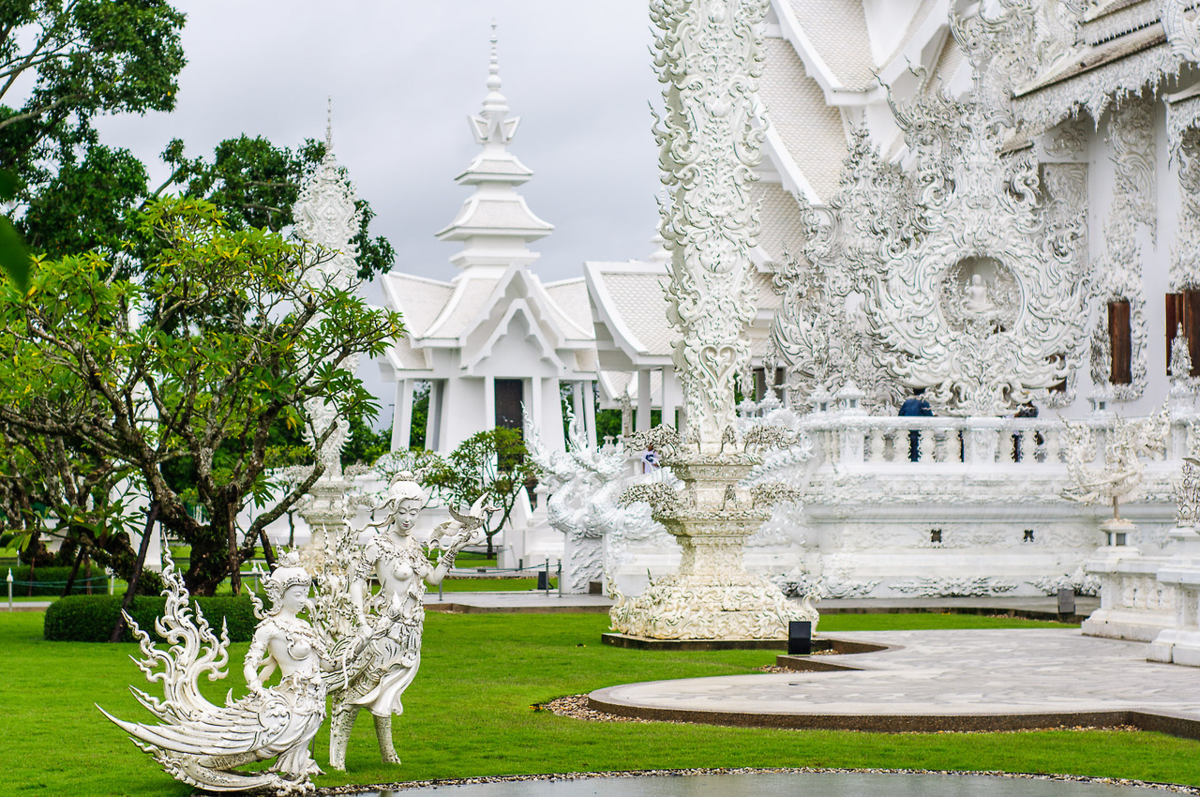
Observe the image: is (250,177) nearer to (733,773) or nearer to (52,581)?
(52,581)

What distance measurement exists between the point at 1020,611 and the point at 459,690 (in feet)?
27.4

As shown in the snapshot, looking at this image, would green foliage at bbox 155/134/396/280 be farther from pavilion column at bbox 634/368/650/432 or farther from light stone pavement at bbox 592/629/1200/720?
light stone pavement at bbox 592/629/1200/720

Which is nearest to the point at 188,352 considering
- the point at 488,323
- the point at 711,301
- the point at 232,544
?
the point at 232,544

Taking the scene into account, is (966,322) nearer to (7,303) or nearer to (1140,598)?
(1140,598)

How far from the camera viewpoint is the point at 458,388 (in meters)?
40.6

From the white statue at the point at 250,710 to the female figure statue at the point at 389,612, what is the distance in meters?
0.42

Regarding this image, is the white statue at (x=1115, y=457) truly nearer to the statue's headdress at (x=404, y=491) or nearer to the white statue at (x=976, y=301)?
the white statue at (x=976, y=301)

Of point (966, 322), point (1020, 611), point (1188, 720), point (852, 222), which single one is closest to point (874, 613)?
point (1020, 611)

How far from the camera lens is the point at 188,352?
1508 cm

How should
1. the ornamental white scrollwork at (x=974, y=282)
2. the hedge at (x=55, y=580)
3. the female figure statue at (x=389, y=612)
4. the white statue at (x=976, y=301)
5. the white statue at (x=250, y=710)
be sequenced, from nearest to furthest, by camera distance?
the white statue at (x=250, y=710) → the female figure statue at (x=389, y=612) → the ornamental white scrollwork at (x=974, y=282) → the white statue at (x=976, y=301) → the hedge at (x=55, y=580)

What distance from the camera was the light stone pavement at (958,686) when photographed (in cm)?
970

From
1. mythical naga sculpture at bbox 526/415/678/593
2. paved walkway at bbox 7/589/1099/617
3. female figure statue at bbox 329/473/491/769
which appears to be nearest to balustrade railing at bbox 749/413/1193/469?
paved walkway at bbox 7/589/1099/617

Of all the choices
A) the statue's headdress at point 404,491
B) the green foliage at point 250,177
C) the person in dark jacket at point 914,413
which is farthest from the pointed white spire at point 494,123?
the statue's headdress at point 404,491

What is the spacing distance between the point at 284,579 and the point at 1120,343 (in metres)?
16.7
